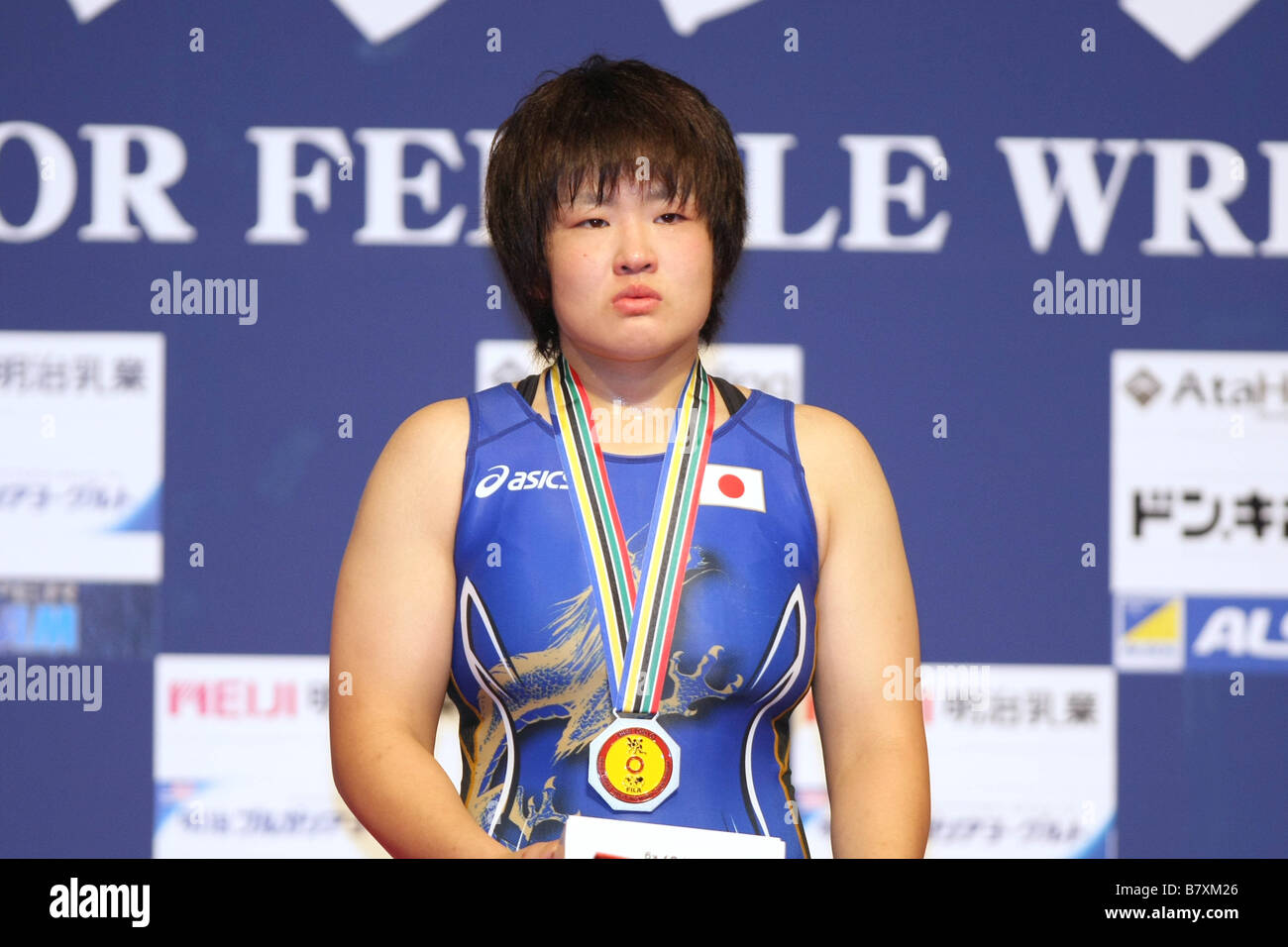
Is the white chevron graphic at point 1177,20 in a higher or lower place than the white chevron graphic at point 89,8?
lower

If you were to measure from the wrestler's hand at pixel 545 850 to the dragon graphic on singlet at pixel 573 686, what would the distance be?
97 mm

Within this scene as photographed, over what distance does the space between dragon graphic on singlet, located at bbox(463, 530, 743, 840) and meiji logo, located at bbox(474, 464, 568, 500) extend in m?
0.12

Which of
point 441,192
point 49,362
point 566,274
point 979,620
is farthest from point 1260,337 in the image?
point 49,362

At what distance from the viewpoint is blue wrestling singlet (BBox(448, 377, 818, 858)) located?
1415 mm

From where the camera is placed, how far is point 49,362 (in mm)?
2861

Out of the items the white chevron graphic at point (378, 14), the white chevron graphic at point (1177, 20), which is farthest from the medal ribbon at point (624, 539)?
the white chevron graphic at point (1177, 20)

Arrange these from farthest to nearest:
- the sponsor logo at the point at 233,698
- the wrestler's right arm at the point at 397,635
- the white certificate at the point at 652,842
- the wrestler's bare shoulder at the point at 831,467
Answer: the sponsor logo at the point at 233,698 → the wrestler's bare shoulder at the point at 831,467 → the wrestler's right arm at the point at 397,635 → the white certificate at the point at 652,842

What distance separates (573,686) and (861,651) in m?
0.30

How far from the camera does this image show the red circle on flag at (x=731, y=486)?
4.84ft

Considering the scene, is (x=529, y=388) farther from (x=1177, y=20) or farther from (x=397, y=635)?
(x=1177, y=20)

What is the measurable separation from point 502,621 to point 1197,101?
213cm

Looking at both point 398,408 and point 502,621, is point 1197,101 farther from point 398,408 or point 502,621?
point 502,621

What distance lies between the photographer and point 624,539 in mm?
1457

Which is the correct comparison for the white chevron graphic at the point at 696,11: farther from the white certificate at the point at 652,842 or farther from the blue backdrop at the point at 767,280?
the white certificate at the point at 652,842
